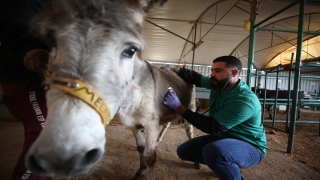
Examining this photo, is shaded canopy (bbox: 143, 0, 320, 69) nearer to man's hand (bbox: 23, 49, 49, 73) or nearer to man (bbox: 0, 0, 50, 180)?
man (bbox: 0, 0, 50, 180)

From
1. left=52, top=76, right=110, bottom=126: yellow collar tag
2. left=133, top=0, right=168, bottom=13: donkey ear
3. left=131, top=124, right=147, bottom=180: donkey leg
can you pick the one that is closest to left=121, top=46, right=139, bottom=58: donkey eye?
left=52, top=76, right=110, bottom=126: yellow collar tag

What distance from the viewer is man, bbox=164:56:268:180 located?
7.06 ft

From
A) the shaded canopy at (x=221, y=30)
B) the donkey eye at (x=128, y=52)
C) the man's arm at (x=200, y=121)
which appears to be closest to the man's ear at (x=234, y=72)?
the man's arm at (x=200, y=121)

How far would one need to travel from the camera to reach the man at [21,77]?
1529mm

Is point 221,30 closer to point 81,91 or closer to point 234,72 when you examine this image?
point 234,72

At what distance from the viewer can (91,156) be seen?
3.15 feet

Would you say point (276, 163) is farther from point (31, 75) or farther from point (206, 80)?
point (31, 75)

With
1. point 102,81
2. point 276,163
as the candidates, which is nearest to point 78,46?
point 102,81

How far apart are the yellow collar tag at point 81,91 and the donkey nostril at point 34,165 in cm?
36

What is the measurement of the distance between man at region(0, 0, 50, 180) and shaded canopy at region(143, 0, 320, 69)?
366 cm

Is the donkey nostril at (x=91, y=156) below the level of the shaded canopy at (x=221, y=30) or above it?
below

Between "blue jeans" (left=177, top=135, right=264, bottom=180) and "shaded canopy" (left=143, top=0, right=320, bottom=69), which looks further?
"shaded canopy" (left=143, top=0, right=320, bottom=69)

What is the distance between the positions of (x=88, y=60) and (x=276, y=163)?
3946 millimetres

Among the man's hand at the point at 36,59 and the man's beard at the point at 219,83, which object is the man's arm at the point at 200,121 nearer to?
the man's beard at the point at 219,83
